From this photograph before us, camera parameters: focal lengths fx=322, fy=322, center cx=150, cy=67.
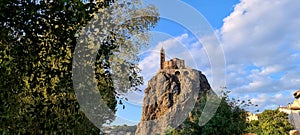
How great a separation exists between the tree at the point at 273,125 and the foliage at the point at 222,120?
3.66ft

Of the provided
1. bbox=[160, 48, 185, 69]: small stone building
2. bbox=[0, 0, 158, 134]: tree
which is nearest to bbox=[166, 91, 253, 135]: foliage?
bbox=[160, 48, 185, 69]: small stone building

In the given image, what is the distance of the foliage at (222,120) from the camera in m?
18.1

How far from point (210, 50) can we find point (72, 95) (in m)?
9.42

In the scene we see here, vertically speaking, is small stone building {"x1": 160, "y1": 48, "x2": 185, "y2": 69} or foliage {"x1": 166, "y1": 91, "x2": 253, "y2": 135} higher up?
small stone building {"x1": 160, "y1": 48, "x2": 185, "y2": 69}

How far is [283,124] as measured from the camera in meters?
20.5

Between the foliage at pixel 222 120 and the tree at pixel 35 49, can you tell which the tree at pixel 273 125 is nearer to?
the foliage at pixel 222 120

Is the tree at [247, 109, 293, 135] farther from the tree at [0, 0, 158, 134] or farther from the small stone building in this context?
the tree at [0, 0, 158, 134]

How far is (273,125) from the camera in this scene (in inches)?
799

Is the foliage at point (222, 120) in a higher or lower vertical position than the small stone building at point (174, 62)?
lower

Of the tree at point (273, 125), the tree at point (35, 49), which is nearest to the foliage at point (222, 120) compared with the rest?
the tree at point (273, 125)

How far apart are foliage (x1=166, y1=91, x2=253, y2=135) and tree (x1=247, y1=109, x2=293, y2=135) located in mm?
1115

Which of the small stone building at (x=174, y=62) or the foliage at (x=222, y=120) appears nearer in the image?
the small stone building at (x=174, y=62)

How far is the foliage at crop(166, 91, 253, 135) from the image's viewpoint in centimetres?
1806

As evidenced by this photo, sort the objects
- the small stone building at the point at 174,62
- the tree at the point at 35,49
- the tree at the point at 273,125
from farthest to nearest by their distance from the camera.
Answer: the tree at the point at 273,125
the small stone building at the point at 174,62
the tree at the point at 35,49
